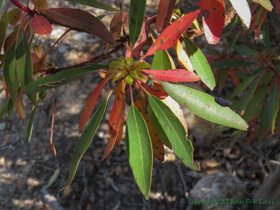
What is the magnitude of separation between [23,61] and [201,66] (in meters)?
0.45

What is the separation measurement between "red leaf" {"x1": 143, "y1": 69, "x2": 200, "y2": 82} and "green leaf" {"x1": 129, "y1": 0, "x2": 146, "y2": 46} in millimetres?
101

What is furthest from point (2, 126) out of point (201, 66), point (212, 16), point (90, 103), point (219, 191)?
point (212, 16)

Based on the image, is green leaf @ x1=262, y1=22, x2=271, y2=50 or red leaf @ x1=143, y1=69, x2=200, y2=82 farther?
green leaf @ x1=262, y1=22, x2=271, y2=50

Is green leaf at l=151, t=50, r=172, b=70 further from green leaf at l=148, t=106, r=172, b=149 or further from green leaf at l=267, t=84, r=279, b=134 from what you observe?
green leaf at l=267, t=84, r=279, b=134

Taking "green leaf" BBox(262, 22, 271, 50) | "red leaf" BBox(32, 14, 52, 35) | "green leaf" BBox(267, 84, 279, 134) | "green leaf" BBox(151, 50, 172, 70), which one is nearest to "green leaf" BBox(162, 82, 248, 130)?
"green leaf" BBox(151, 50, 172, 70)

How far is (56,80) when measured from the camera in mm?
626

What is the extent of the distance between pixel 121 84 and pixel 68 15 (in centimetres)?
19

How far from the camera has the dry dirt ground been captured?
5.84 ft

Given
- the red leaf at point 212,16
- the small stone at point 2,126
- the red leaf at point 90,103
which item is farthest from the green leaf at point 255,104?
the small stone at point 2,126

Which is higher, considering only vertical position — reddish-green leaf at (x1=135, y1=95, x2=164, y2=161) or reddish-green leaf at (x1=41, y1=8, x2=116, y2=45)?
reddish-green leaf at (x1=41, y1=8, x2=116, y2=45)

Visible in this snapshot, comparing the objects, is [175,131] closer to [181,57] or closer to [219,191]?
[181,57]

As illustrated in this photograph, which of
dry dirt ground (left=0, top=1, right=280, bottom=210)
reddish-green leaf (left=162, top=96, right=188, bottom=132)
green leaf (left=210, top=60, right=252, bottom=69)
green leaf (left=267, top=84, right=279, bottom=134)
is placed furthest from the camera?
dry dirt ground (left=0, top=1, right=280, bottom=210)

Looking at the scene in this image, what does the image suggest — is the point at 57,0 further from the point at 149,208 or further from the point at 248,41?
the point at 149,208

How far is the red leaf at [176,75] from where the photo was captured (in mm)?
635
